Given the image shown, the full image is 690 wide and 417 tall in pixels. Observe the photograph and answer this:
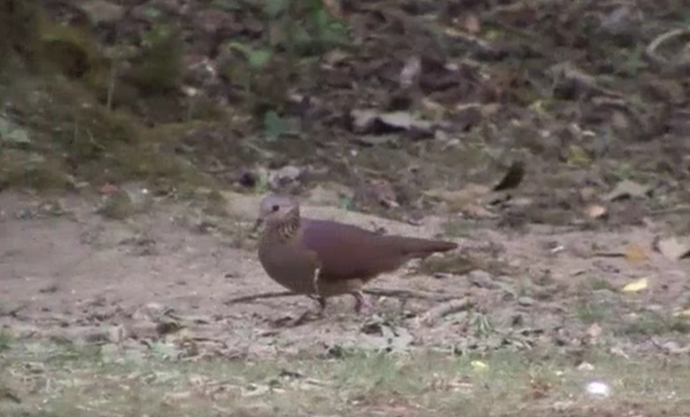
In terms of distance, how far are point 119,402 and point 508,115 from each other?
5.90m

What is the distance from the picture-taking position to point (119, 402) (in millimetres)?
4164

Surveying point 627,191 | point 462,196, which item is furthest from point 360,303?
point 627,191

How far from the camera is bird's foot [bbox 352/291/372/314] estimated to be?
598 centimetres

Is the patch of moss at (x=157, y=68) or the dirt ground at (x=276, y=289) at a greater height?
the patch of moss at (x=157, y=68)

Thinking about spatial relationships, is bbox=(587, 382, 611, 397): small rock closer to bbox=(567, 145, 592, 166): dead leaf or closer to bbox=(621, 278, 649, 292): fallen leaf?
bbox=(621, 278, 649, 292): fallen leaf

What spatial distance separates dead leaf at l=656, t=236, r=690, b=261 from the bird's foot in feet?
5.62

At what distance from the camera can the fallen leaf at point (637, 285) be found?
263 inches

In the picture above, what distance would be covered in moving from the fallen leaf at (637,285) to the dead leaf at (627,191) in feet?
5.21

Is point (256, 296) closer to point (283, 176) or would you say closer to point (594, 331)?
point (594, 331)

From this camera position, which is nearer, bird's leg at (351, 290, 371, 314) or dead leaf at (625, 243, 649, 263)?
bird's leg at (351, 290, 371, 314)

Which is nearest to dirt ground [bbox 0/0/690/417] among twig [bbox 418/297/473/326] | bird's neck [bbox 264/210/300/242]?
twig [bbox 418/297/473/326]

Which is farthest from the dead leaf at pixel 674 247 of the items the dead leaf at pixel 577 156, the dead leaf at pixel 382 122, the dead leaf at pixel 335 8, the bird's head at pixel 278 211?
the dead leaf at pixel 335 8

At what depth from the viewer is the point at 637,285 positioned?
6730 millimetres

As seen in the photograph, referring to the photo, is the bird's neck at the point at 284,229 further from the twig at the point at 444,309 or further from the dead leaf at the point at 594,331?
the dead leaf at the point at 594,331
